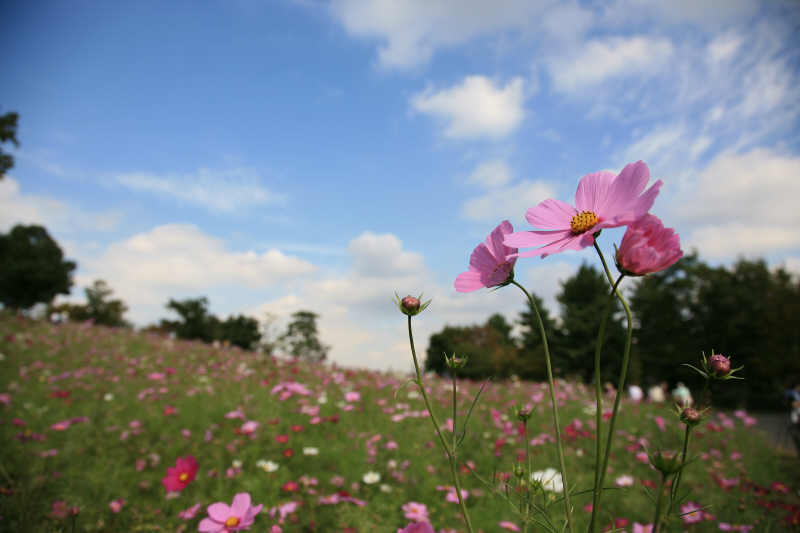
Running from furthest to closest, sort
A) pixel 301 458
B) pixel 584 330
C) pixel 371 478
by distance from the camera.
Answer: pixel 584 330
pixel 301 458
pixel 371 478

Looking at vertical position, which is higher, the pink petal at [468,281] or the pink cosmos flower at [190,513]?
the pink petal at [468,281]

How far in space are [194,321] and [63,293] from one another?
47.0 ft

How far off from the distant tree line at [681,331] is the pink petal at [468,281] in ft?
66.9

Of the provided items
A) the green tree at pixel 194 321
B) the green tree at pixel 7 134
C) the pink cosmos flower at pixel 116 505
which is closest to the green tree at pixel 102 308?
the green tree at pixel 194 321

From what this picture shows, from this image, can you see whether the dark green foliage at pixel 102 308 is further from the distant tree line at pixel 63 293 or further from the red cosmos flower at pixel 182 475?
the red cosmos flower at pixel 182 475

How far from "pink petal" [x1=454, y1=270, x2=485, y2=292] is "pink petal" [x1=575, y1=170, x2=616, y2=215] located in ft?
0.86

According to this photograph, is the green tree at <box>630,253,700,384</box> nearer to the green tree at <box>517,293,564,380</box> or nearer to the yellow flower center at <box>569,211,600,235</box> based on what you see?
the green tree at <box>517,293,564,380</box>

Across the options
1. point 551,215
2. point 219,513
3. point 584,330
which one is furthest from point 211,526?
point 584,330

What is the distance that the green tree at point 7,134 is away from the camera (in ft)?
54.4

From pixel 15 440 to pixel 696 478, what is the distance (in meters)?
6.34

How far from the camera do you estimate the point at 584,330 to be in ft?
82.1

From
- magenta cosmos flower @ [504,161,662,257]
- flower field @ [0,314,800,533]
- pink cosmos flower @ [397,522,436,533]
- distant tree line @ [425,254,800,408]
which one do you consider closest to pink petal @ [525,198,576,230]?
magenta cosmos flower @ [504,161,662,257]

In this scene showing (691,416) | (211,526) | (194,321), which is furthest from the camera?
(194,321)

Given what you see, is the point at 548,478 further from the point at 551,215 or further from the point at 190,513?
the point at 190,513
